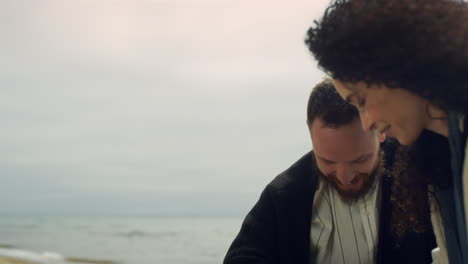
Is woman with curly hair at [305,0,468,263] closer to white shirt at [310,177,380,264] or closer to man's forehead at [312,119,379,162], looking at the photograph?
man's forehead at [312,119,379,162]

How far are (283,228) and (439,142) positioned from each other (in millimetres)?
1190

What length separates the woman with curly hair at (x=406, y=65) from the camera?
2.01 meters

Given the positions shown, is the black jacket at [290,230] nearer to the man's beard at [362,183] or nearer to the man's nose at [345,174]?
the man's beard at [362,183]

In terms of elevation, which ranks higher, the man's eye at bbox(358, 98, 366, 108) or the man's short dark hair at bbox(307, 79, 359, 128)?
the man's short dark hair at bbox(307, 79, 359, 128)

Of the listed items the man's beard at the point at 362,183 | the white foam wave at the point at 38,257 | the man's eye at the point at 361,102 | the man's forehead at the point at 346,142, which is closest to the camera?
the man's eye at the point at 361,102

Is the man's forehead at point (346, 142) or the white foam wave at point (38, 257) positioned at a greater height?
the man's forehead at point (346, 142)

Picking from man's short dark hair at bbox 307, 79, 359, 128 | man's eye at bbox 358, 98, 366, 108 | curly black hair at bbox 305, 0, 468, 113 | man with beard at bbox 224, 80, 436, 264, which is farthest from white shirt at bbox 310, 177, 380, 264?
curly black hair at bbox 305, 0, 468, 113

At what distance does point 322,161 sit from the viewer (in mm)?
3211

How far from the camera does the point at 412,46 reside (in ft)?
6.61

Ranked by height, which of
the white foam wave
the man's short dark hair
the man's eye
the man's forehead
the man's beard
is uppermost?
the man's short dark hair

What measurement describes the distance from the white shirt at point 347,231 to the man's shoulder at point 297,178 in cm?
9

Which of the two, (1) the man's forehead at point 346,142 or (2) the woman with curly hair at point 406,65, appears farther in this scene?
(1) the man's forehead at point 346,142

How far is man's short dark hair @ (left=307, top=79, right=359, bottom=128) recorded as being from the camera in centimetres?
317

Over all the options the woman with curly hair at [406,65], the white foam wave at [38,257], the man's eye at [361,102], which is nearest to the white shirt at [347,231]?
the woman with curly hair at [406,65]
